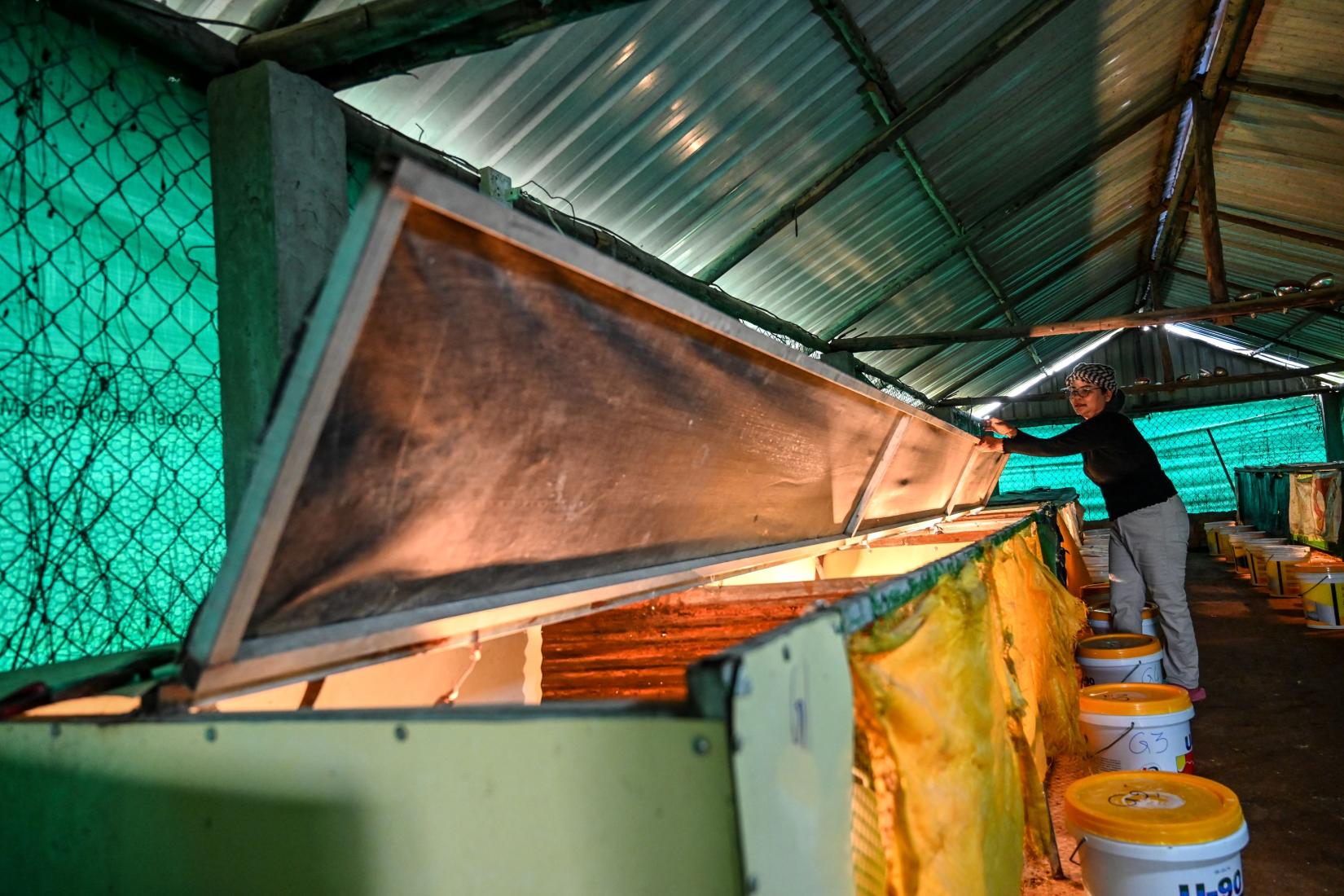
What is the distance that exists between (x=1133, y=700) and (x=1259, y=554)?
7416 mm

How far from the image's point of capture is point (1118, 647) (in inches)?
153

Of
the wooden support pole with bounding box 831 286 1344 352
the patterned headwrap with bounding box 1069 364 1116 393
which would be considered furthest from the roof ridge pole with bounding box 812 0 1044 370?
the patterned headwrap with bounding box 1069 364 1116 393

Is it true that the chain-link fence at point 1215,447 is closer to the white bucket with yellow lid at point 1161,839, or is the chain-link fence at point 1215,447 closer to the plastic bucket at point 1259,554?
the plastic bucket at point 1259,554

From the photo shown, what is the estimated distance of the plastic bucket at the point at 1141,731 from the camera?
9.66ft

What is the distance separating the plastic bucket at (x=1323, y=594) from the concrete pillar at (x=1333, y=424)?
42.7 feet

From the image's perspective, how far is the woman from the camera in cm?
445

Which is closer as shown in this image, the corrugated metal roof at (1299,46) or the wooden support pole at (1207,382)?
the corrugated metal roof at (1299,46)

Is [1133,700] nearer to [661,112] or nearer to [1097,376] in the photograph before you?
[1097,376]

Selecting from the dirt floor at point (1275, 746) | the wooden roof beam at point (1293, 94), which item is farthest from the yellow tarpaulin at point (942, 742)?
the wooden roof beam at point (1293, 94)

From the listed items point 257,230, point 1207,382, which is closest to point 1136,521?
point 257,230

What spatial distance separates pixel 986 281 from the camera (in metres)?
9.77

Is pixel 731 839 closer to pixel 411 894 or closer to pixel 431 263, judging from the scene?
pixel 411 894

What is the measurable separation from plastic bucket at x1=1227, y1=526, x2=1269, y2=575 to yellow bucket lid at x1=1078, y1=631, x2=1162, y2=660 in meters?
7.06

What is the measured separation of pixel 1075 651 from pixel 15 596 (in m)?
4.33
